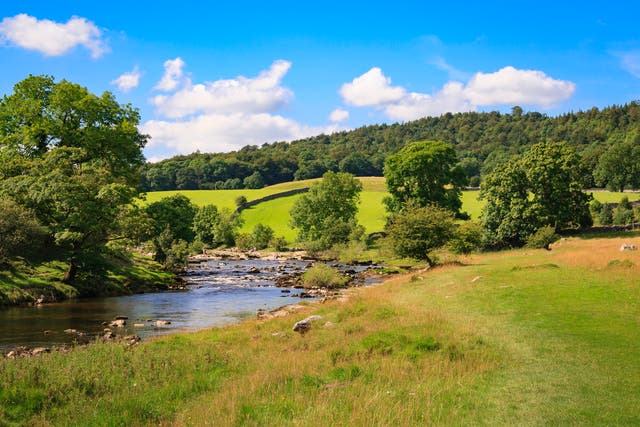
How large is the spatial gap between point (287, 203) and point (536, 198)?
82225mm

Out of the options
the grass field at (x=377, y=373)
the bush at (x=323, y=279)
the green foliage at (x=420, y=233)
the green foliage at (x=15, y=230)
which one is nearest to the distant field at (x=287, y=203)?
the bush at (x=323, y=279)

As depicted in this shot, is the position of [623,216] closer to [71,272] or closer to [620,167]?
[620,167]

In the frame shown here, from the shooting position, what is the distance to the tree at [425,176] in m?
77.0

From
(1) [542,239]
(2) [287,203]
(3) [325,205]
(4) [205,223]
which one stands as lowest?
(1) [542,239]

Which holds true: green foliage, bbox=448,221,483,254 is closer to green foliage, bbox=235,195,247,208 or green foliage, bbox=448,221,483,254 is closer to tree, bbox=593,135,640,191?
tree, bbox=593,135,640,191

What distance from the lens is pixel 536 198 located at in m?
62.1

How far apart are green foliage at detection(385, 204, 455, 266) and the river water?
1032 cm

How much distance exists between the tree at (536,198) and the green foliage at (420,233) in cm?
1929

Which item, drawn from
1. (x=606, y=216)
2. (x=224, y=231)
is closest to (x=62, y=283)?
(x=224, y=231)

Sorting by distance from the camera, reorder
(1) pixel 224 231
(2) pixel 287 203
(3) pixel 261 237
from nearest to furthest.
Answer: (3) pixel 261 237 → (1) pixel 224 231 → (2) pixel 287 203

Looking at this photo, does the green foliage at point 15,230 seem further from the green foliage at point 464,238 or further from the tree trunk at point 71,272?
the green foliage at point 464,238

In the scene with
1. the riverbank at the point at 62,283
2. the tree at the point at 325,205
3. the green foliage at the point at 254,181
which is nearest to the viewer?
the riverbank at the point at 62,283

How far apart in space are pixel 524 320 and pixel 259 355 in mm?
10015

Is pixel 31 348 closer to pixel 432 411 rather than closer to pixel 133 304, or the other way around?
pixel 133 304
